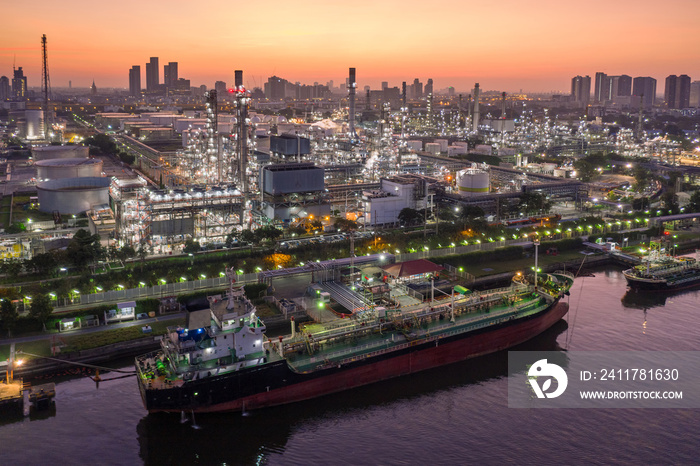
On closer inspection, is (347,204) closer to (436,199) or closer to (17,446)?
(436,199)

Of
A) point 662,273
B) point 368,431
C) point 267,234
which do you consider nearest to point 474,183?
point 662,273

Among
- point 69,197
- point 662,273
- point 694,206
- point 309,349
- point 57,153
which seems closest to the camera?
point 309,349

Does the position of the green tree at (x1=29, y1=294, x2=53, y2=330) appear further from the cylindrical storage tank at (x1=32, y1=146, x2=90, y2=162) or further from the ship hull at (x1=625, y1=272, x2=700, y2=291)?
the cylindrical storage tank at (x1=32, y1=146, x2=90, y2=162)

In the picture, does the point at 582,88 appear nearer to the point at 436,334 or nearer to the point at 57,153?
the point at 57,153

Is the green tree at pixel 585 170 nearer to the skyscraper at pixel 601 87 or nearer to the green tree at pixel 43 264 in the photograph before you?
the green tree at pixel 43 264

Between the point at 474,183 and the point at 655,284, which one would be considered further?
the point at 474,183

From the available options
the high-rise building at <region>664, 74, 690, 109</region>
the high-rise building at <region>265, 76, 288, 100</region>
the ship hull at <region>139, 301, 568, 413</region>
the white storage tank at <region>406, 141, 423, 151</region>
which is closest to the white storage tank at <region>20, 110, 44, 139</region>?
the white storage tank at <region>406, 141, 423, 151</region>
